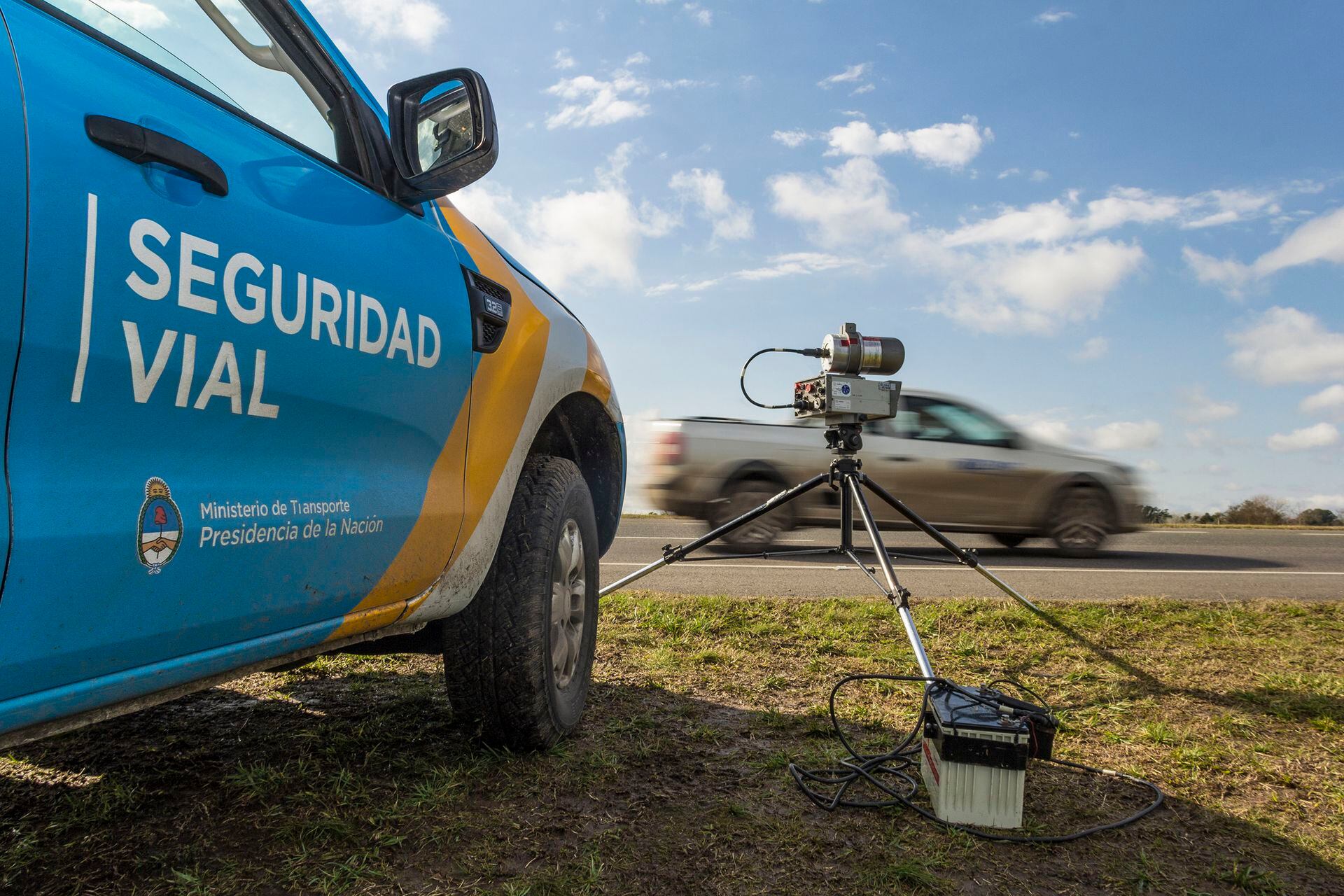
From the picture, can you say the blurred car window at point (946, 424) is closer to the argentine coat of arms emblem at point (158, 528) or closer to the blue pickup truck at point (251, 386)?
the blue pickup truck at point (251, 386)

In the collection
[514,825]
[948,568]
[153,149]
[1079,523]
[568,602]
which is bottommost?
[514,825]

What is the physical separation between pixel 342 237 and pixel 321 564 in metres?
0.60

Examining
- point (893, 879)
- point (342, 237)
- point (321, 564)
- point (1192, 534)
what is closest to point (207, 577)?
point (321, 564)

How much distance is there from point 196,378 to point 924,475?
7.47 meters

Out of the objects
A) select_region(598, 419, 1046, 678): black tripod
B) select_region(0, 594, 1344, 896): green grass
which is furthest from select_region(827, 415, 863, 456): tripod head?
select_region(0, 594, 1344, 896): green grass

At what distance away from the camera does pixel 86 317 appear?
1085 millimetres

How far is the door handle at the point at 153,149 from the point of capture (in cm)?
115

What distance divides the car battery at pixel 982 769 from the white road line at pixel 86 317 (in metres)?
1.80

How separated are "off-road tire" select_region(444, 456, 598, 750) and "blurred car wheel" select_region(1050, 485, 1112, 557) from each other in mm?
7300

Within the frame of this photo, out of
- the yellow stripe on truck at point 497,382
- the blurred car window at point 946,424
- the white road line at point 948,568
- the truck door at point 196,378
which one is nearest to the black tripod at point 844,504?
the yellow stripe on truck at point 497,382

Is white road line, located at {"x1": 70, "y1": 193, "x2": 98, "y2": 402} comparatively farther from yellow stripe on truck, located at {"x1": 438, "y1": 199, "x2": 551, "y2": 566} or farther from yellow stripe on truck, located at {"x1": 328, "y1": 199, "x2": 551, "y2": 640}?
yellow stripe on truck, located at {"x1": 438, "y1": 199, "x2": 551, "y2": 566}

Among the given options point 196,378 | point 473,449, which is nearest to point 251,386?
point 196,378

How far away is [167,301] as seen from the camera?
3.90 feet

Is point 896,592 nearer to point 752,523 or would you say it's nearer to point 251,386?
point 251,386
